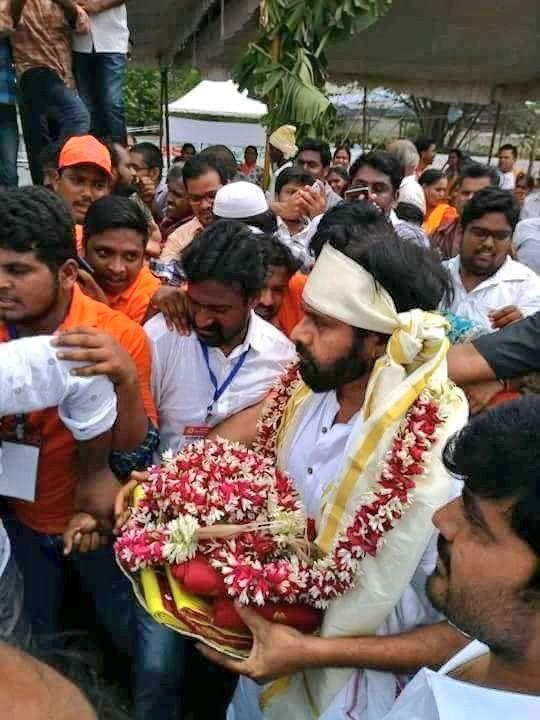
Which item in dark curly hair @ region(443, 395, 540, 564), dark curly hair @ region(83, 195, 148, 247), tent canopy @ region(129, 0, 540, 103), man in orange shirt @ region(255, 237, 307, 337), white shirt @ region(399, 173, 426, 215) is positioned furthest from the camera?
tent canopy @ region(129, 0, 540, 103)

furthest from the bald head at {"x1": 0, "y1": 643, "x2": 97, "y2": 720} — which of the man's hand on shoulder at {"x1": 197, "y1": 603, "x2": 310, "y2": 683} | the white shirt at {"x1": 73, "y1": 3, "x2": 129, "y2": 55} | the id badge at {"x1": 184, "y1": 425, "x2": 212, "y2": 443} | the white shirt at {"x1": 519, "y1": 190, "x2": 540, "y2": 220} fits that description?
the white shirt at {"x1": 519, "y1": 190, "x2": 540, "y2": 220}

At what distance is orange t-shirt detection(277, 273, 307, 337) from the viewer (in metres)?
3.23

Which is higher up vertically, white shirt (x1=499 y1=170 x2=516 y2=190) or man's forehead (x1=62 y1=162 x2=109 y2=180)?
man's forehead (x1=62 y1=162 x2=109 y2=180)

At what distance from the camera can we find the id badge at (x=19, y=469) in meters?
2.09

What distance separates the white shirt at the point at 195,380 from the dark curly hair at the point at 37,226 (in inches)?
20.6

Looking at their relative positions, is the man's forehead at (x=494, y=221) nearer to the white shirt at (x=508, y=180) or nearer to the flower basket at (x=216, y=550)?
the flower basket at (x=216, y=550)

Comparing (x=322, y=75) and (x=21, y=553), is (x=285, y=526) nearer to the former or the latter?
(x=21, y=553)

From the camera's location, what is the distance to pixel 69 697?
88 centimetres

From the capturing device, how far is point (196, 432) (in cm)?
250

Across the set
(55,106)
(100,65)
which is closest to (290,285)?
(55,106)

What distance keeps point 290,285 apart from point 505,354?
4.32ft

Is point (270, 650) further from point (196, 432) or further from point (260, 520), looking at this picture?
point (196, 432)

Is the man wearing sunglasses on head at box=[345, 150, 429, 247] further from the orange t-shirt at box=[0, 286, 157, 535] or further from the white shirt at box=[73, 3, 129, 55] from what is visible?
the orange t-shirt at box=[0, 286, 157, 535]

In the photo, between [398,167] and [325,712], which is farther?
[398,167]
